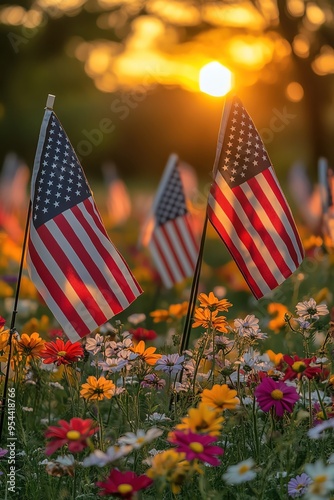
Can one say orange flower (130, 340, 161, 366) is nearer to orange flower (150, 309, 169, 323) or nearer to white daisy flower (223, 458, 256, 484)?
white daisy flower (223, 458, 256, 484)

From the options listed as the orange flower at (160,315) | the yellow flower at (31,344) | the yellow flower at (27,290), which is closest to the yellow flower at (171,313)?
the orange flower at (160,315)

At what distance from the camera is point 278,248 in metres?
3.44

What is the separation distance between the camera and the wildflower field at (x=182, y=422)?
7.04 feet

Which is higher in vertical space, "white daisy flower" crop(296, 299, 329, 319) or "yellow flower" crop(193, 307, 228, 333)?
"yellow flower" crop(193, 307, 228, 333)

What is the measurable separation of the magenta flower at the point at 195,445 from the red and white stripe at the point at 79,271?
1.05 m

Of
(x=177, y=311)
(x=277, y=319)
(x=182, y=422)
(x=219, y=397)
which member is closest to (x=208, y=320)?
(x=182, y=422)

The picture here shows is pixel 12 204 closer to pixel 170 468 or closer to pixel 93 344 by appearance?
pixel 93 344

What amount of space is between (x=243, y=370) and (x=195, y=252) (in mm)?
2588

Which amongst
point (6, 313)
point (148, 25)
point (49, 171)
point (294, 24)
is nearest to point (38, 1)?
point (148, 25)

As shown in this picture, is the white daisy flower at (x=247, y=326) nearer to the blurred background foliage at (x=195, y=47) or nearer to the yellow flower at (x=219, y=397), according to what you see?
the yellow flower at (x=219, y=397)

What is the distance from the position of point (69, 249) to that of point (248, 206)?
0.75 m

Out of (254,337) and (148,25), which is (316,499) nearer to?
(254,337)

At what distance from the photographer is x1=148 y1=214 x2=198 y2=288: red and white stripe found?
5.51m

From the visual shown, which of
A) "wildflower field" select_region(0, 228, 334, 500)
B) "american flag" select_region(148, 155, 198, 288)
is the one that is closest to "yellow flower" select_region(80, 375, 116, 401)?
"wildflower field" select_region(0, 228, 334, 500)
